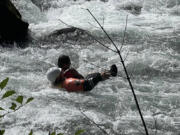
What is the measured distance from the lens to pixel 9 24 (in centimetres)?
852

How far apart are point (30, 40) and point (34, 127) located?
14.0ft

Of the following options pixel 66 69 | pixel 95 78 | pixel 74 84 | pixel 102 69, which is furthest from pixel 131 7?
pixel 74 84

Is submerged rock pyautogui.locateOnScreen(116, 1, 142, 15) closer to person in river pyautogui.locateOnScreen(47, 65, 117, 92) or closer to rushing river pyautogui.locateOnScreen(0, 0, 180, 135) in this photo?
rushing river pyautogui.locateOnScreen(0, 0, 180, 135)

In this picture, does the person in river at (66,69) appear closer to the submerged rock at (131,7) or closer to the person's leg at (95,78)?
the person's leg at (95,78)

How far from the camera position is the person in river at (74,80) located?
227 inches

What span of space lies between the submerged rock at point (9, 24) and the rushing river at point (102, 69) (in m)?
0.41

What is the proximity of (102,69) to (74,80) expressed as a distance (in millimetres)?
966

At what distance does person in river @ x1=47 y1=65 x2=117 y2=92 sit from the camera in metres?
5.78

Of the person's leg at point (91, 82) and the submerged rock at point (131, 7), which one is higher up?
the person's leg at point (91, 82)

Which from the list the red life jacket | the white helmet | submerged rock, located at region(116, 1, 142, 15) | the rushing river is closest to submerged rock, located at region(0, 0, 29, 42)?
the rushing river

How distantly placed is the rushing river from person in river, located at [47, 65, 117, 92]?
11 centimetres

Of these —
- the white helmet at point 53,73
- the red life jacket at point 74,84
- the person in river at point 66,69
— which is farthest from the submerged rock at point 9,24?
the red life jacket at point 74,84

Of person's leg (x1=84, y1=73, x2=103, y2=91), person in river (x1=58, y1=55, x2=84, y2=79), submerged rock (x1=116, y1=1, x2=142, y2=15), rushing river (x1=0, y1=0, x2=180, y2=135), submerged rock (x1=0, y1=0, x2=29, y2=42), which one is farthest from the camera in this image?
submerged rock (x1=116, y1=1, x2=142, y2=15)

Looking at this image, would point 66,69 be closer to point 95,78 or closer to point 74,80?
point 74,80
